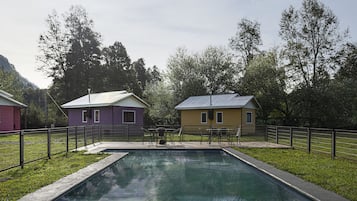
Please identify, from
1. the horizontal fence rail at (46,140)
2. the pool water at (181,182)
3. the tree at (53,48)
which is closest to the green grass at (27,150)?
the horizontal fence rail at (46,140)

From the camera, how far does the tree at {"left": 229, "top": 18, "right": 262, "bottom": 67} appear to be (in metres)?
34.4

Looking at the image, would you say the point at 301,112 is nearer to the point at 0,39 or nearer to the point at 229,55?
the point at 229,55

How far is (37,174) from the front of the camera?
7.21m

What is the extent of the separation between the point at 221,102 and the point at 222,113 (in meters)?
0.83

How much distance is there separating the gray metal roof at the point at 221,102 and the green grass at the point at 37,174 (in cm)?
1327

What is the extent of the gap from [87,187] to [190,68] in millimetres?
25951

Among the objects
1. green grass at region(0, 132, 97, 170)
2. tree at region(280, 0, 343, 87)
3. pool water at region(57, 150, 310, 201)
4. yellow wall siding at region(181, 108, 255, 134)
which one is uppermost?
tree at region(280, 0, 343, 87)

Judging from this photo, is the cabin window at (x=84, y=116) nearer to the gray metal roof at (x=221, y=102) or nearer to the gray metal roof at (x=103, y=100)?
the gray metal roof at (x=103, y=100)

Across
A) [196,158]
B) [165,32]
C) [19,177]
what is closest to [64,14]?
[165,32]

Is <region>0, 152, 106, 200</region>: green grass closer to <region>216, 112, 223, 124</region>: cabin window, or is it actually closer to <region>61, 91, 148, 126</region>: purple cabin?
<region>61, 91, 148, 126</region>: purple cabin

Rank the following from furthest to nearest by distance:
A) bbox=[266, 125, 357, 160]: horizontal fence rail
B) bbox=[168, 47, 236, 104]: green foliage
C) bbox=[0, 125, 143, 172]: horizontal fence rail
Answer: bbox=[168, 47, 236, 104]: green foliage, bbox=[266, 125, 357, 160]: horizontal fence rail, bbox=[0, 125, 143, 172]: horizontal fence rail

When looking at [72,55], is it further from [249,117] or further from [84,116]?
[249,117]

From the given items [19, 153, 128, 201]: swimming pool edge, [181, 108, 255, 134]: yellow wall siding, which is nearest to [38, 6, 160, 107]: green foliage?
[181, 108, 255, 134]: yellow wall siding

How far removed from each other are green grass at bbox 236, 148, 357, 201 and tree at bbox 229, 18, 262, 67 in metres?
24.8
